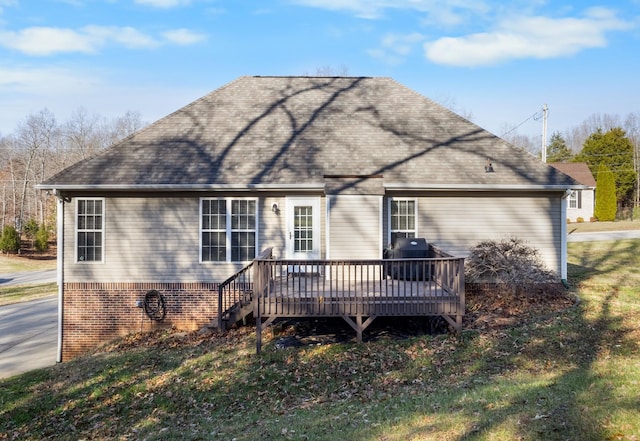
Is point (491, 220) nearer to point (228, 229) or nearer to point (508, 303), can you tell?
point (508, 303)

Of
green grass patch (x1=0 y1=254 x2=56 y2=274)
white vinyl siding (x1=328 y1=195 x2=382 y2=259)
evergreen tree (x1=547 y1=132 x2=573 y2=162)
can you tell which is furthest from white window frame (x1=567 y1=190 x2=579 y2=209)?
green grass patch (x1=0 y1=254 x2=56 y2=274)

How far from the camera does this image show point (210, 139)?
13.4 meters

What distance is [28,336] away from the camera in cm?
1548

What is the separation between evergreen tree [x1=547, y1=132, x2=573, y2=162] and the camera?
2115 inches

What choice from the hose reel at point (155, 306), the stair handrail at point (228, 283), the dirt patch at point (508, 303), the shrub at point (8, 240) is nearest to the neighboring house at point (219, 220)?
the hose reel at point (155, 306)

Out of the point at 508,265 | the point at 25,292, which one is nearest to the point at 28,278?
the point at 25,292

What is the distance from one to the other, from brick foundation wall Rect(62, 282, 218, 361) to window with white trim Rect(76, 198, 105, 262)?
78 centimetres

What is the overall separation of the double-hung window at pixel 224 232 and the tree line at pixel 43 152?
4217 centimetres

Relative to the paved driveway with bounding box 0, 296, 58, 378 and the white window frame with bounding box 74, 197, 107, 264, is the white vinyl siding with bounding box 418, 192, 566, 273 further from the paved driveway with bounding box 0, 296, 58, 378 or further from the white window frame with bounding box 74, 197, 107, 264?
the paved driveway with bounding box 0, 296, 58, 378

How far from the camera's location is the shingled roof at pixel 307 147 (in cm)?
1202

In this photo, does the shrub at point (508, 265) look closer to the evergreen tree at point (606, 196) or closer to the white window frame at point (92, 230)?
the white window frame at point (92, 230)

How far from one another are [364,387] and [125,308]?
750 centimetres

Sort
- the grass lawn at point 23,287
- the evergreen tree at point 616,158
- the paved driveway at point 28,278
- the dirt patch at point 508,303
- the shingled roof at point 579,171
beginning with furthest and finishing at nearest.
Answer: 1. the evergreen tree at point 616,158
2. the shingled roof at point 579,171
3. the paved driveway at point 28,278
4. the grass lawn at point 23,287
5. the dirt patch at point 508,303

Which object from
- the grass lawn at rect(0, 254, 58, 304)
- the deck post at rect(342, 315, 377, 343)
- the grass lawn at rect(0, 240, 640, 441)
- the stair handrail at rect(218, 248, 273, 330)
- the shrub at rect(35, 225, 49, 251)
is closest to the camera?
the grass lawn at rect(0, 240, 640, 441)
